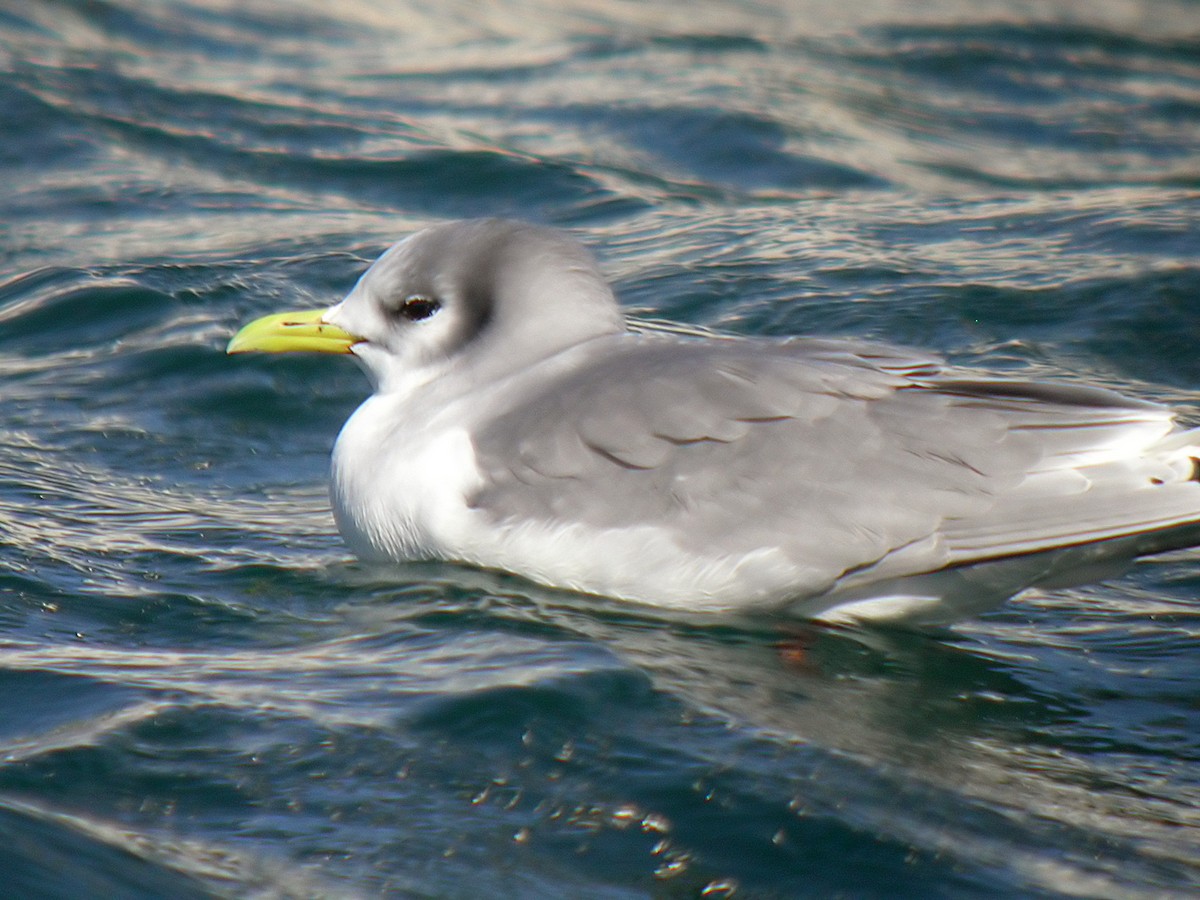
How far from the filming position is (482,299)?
16.5 feet

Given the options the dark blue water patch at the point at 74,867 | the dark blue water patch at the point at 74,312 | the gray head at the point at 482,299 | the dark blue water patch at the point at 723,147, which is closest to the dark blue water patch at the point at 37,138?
the dark blue water patch at the point at 74,312

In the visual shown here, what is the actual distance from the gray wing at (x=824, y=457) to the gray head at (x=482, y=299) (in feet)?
1.44

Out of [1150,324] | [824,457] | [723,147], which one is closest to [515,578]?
[824,457]

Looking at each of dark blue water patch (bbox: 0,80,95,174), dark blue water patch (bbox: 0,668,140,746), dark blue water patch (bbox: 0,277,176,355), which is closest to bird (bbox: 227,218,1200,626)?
dark blue water patch (bbox: 0,668,140,746)

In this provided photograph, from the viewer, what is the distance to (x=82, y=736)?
381 cm

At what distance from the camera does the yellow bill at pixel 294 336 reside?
17.0 feet

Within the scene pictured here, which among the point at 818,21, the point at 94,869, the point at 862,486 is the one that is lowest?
the point at 94,869

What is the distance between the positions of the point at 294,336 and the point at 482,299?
2.07 feet

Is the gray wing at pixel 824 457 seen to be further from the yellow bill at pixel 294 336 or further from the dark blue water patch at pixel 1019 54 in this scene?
the dark blue water patch at pixel 1019 54

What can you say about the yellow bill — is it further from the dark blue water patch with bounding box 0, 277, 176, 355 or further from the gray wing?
the dark blue water patch with bounding box 0, 277, 176, 355

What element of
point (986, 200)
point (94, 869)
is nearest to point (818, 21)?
point (986, 200)

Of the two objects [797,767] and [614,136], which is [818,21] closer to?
[614,136]

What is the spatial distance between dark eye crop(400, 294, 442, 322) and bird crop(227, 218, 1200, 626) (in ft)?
1.36

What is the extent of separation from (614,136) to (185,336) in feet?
13.4
